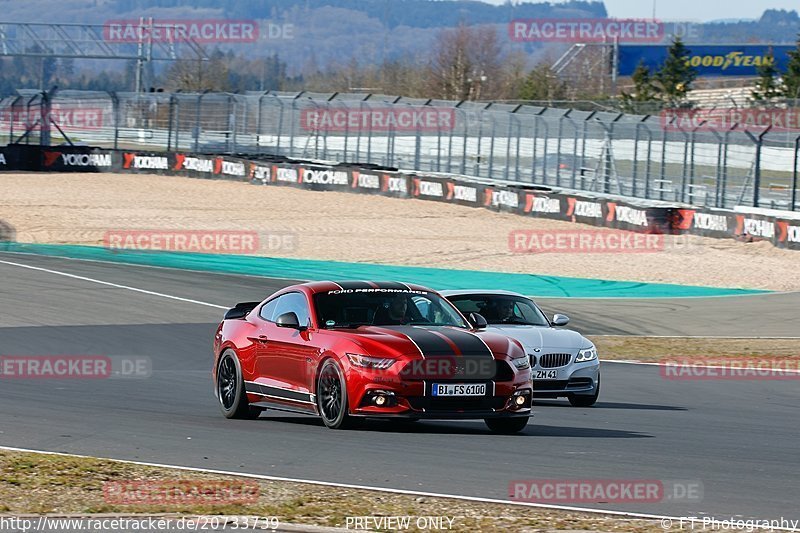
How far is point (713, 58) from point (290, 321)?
3659 inches

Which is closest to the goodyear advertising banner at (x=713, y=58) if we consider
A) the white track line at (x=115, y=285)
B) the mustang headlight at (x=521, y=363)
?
the white track line at (x=115, y=285)

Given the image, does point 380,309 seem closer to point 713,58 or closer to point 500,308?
point 500,308

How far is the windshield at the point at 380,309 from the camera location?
12.0 m

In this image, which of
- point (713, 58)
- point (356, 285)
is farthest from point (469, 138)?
point (713, 58)

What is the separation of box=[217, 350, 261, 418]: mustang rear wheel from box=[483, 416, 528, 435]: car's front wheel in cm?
241

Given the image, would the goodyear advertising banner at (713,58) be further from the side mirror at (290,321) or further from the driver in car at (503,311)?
the side mirror at (290,321)

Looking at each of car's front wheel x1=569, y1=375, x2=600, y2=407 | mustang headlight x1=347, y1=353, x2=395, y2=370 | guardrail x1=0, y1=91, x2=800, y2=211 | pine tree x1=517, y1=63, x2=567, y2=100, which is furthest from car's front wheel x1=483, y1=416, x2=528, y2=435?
pine tree x1=517, y1=63, x2=567, y2=100

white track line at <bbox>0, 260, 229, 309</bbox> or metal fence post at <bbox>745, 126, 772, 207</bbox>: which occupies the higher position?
metal fence post at <bbox>745, 126, 772, 207</bbox>

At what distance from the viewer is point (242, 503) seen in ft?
26.9

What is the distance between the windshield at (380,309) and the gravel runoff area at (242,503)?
298cm

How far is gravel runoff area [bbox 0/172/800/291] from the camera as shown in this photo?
33125mm

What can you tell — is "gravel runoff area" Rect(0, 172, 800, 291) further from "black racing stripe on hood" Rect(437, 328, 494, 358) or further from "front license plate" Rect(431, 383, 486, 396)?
"front license plate" Rect(431, 383, 486, 396)

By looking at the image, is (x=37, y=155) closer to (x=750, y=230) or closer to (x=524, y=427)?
(x=750, y=230)

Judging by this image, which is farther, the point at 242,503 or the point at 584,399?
the point at 584,399
